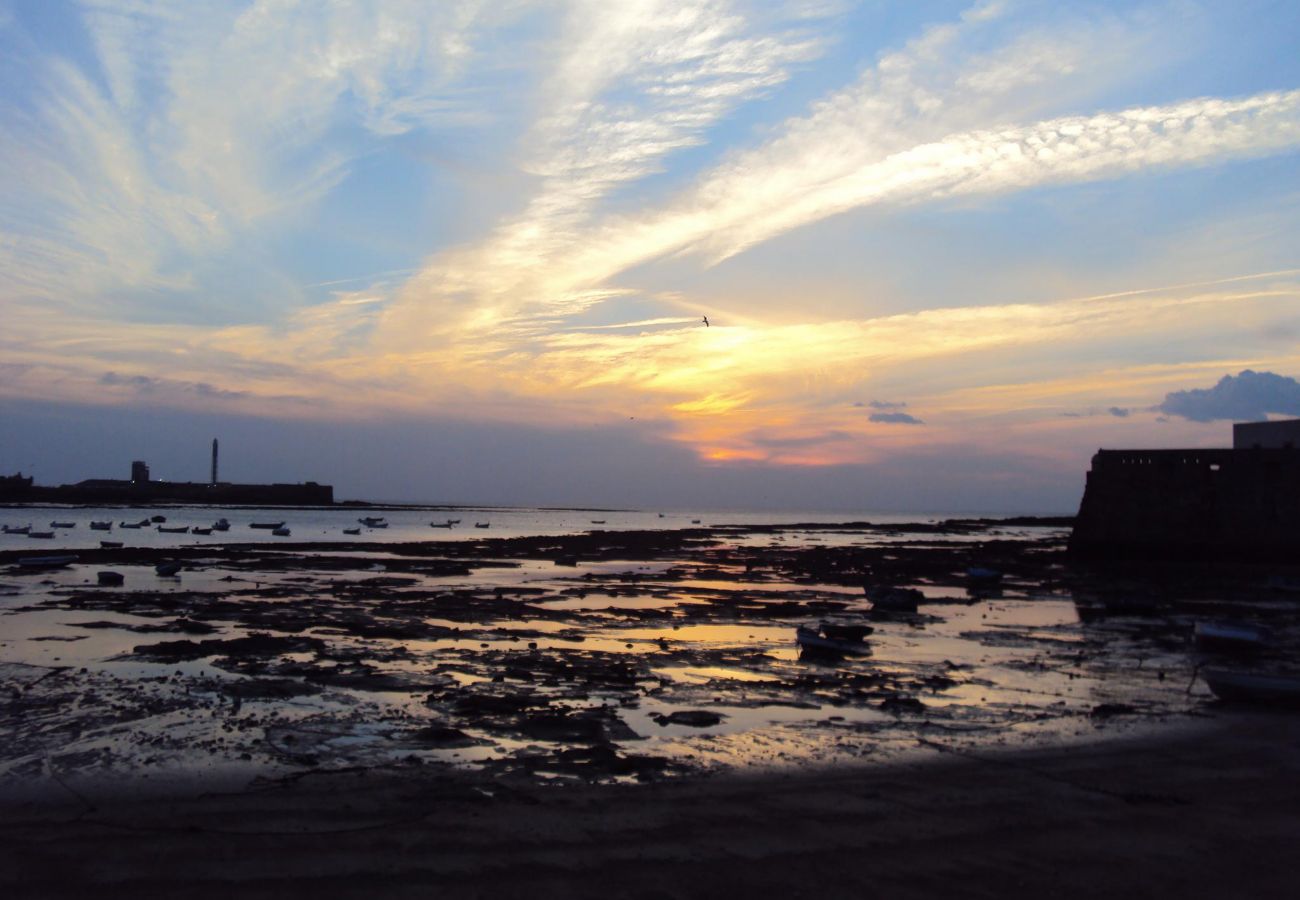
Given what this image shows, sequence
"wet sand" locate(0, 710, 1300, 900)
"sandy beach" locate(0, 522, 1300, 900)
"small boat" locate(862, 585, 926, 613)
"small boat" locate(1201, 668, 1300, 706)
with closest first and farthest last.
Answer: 1. "wet sand" locate(0, 710, 1300, 900)
2. "sandy beach" locate(0, 522, 1300, 900)
3. "small boat" locate(1201, 668, 1300, 706)
4. "small boat" locate(862, 585, 926, 613)

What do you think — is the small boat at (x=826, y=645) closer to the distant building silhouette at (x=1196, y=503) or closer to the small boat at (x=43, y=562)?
the small boat at (x=43, y=562)

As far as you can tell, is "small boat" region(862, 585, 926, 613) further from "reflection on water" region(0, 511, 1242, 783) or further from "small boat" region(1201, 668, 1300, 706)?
"small boat" region(1201, 668, 1300, 706)

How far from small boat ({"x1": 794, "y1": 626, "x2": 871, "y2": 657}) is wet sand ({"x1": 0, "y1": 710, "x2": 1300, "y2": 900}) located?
9.09m

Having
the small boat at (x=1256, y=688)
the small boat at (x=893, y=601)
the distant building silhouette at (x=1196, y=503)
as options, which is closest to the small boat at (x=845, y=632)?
the small boat at (x=1256, y=688)

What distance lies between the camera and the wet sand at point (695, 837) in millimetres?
8289

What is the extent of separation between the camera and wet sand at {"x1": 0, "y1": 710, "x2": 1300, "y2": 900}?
829 centimetres

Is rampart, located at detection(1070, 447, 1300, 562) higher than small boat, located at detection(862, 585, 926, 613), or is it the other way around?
rampart, located at detection(1070, 447, 1300, 562)

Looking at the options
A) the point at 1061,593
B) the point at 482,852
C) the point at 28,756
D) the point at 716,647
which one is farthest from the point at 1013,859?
the point at 1061,593

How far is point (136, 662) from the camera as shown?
63.2ft

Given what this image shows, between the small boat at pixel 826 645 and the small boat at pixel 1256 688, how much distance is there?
286 inches

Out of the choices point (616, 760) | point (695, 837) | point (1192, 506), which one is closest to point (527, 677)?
point (616, 760)

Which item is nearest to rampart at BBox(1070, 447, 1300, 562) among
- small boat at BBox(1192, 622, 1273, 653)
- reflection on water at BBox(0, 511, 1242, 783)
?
reflection on water at BBox(0, 511, 1242, 783)

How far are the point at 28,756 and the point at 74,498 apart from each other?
592 feet

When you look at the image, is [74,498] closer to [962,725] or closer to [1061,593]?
[1061,593]
